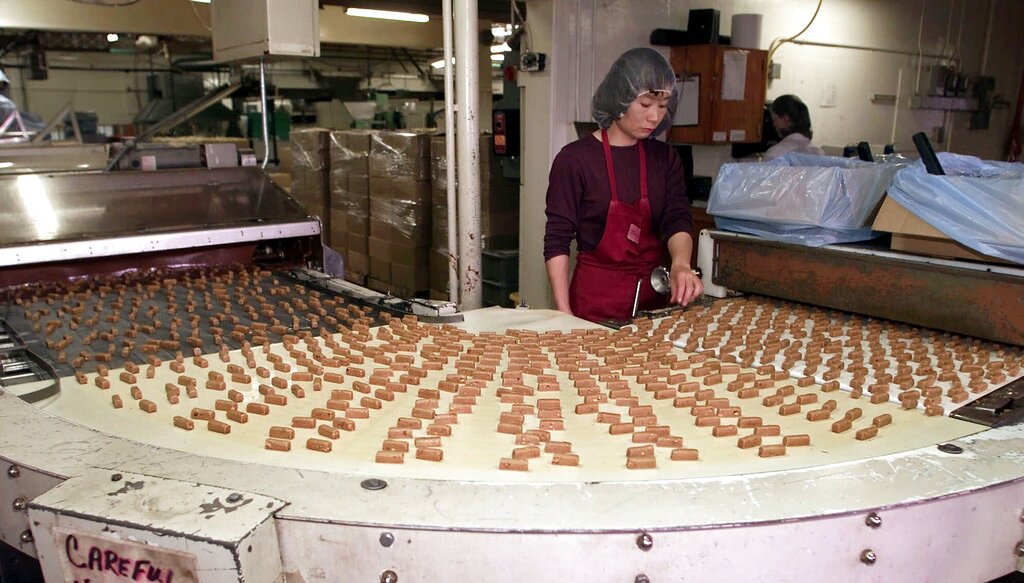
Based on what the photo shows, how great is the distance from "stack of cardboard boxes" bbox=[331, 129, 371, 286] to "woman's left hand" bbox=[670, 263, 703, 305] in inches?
176

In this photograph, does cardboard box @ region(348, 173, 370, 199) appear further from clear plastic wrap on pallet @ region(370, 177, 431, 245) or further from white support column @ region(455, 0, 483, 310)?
white support column @ region(455, 0, 483, 310)

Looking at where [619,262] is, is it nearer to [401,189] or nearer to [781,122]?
[781,122]

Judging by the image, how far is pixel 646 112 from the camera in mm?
2727

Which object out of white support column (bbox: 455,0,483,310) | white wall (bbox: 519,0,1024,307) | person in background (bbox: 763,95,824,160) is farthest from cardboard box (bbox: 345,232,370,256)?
white support column (bbox: 455,0,483,310)

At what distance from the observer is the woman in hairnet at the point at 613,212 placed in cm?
288

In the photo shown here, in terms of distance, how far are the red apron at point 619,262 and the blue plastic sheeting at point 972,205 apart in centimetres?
99

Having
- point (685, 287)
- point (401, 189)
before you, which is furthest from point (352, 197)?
point (685, 287)

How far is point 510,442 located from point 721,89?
424 centimetres

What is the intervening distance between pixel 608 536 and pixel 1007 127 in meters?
9.48

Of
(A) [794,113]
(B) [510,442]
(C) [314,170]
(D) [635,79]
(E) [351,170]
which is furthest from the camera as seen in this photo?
(C) [314,170]

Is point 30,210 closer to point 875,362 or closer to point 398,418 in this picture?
point 398,418

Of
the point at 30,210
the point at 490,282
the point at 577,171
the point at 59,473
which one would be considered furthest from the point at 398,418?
the point at 490,282

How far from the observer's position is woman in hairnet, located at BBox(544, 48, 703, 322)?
113 inches

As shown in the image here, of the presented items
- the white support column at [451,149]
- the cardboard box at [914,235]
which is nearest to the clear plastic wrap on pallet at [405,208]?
the white support column at [451,149]
